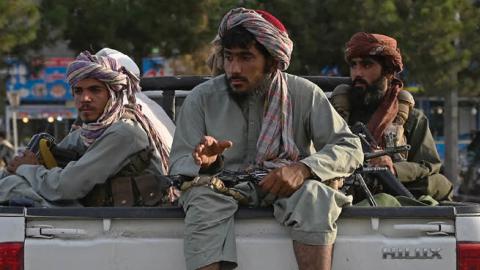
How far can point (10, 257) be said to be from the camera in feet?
12.2

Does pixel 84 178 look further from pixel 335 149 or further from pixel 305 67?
pixel 305 67

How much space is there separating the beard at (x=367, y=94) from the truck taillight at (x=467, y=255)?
5.54 feet

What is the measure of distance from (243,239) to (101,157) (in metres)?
0.93

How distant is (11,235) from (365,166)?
160 cm

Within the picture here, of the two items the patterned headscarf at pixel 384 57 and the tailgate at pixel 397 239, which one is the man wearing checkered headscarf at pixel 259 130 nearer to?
the tailgate at pixel 397 239

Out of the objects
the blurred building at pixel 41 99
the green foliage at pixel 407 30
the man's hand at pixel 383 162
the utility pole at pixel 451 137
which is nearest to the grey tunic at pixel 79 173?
the man's hand at pixel 383 162

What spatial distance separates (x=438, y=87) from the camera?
21.1 metres

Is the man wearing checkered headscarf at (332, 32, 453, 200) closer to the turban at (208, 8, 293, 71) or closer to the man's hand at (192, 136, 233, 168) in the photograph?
the turban at (208, 8, 293, 71)

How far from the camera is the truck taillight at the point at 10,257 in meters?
3.71

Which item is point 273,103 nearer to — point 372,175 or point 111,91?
point 372,175

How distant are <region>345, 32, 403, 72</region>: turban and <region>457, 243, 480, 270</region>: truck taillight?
1768 millimetres

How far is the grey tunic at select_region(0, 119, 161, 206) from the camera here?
169 inches

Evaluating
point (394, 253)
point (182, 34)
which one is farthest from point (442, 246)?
point (182, 34)

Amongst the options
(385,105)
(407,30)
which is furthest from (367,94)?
(407,30)
